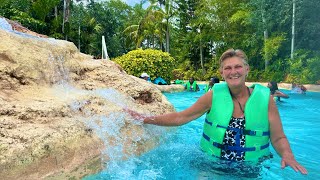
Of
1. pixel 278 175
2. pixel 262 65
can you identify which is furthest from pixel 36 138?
pixel 262 65

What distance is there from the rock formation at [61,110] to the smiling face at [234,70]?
1.35 metres

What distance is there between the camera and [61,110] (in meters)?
3.25


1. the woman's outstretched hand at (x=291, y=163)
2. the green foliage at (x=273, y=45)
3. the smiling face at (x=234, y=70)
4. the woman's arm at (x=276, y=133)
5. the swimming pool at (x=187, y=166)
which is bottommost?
the swimming pool at (x=187, y=166)

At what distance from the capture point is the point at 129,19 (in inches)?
1748

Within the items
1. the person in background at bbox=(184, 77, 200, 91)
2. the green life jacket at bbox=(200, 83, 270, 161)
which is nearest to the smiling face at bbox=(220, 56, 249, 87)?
the green life jacket at bbox=(200, 83, 270, 161)

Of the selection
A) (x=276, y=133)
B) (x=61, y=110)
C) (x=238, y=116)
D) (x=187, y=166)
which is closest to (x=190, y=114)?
(x=238, y=116)

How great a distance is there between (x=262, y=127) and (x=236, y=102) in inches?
12.4

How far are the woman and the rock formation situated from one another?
96 cm

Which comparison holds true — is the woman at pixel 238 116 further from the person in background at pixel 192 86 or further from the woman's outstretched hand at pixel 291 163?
the person in background at pixel 192 86

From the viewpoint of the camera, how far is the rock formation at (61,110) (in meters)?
2.69

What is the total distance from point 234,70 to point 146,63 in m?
14.5

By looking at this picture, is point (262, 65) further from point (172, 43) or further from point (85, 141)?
point (85, 141)

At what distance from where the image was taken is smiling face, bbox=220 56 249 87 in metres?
2.81

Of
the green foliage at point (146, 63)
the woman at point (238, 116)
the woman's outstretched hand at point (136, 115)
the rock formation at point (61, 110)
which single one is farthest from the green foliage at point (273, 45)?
the woman at point (238, 116)
